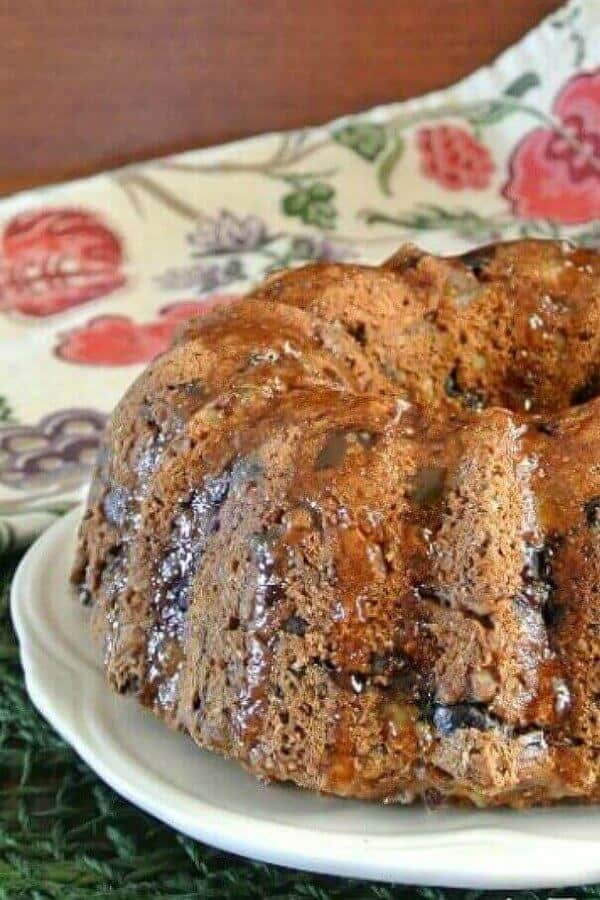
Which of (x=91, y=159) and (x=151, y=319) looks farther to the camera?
(x=91, y=159)

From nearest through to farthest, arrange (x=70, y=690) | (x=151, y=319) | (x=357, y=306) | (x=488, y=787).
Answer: (x=488, y=787) → (x=70, y=690) → (x=357, y=306) → (x=151, y=319)

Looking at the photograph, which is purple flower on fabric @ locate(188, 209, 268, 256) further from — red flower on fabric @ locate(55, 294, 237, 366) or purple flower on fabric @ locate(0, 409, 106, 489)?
purple flower on fabric @ locate(0, 409, 106, 489)

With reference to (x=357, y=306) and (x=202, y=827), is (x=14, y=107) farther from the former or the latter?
(x=202, y=827)

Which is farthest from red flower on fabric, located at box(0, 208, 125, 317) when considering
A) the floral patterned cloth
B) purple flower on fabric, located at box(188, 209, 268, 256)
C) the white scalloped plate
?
the white scalloped plate

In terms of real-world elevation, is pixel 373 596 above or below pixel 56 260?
above

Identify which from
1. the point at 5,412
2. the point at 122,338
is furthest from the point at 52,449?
the point at 122,338

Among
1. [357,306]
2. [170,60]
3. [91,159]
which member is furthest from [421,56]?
[357,306]

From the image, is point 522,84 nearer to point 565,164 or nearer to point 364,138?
point 565,164
